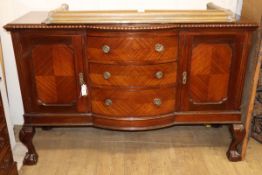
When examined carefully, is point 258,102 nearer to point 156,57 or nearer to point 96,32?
point 156,57

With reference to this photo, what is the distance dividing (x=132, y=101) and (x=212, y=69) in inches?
18.9

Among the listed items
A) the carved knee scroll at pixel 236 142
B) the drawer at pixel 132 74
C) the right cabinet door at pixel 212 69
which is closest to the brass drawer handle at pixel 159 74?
the drawer at pixel 132 74

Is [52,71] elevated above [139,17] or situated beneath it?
situated beneath

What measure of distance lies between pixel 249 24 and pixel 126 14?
0.65 m

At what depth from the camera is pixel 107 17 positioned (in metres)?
1.68

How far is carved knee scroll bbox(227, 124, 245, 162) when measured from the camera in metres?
1.95

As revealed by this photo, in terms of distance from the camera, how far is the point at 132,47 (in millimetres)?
1676

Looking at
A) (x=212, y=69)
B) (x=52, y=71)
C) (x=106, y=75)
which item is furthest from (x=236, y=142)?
(x=52, y=71)

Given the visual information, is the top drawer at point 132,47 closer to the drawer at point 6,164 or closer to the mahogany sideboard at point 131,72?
the mahogany sideboard at point 131,72

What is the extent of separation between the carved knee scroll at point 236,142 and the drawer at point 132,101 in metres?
0.43

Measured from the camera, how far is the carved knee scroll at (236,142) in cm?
195

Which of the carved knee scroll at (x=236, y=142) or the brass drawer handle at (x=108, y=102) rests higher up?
the brass drawer handle at (x=108, y=102)

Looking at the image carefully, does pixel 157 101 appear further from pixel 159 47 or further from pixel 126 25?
pixel 126 25

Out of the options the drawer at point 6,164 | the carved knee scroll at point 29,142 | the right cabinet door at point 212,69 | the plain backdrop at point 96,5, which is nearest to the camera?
the drawer at point 6,164
